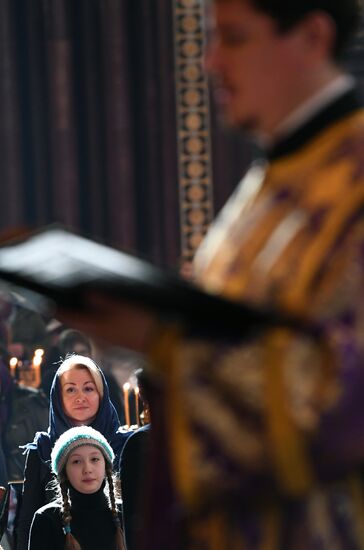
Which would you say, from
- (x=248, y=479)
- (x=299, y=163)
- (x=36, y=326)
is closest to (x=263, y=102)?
(x=299, y=163)

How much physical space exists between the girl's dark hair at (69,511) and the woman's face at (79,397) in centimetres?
79

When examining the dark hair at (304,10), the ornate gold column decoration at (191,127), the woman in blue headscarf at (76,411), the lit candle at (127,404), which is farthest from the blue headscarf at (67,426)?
the dark hair at (304,10)

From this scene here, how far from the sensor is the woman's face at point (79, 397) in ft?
24.5

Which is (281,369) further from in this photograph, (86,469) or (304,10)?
(86,469)

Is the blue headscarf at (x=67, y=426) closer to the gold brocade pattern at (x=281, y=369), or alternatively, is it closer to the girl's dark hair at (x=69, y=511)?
the girl's dark hair at (x=69, y=511)

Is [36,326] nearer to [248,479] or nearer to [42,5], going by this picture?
[42,5]

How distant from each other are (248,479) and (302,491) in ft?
0.22

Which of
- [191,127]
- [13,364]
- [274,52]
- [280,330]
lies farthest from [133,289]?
[191,127]

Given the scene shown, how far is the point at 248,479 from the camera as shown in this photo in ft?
6.22

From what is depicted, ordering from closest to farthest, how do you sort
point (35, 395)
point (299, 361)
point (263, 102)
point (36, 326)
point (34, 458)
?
1. point (299, 361)
2. point (263, 102)
3. point (34, 458)
4. point (35, 395)
5. point (36, 326)

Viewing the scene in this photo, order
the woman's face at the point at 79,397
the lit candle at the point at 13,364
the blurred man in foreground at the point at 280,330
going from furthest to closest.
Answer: the lit candle at the point at 13,364 → the woman's face at the point at 79,397 → the blurred man in foreground at the point at 280,330

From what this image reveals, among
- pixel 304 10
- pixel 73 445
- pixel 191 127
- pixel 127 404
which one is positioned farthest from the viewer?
pixel 191 127

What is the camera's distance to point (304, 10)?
201cm

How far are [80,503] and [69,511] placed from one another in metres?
0.08
